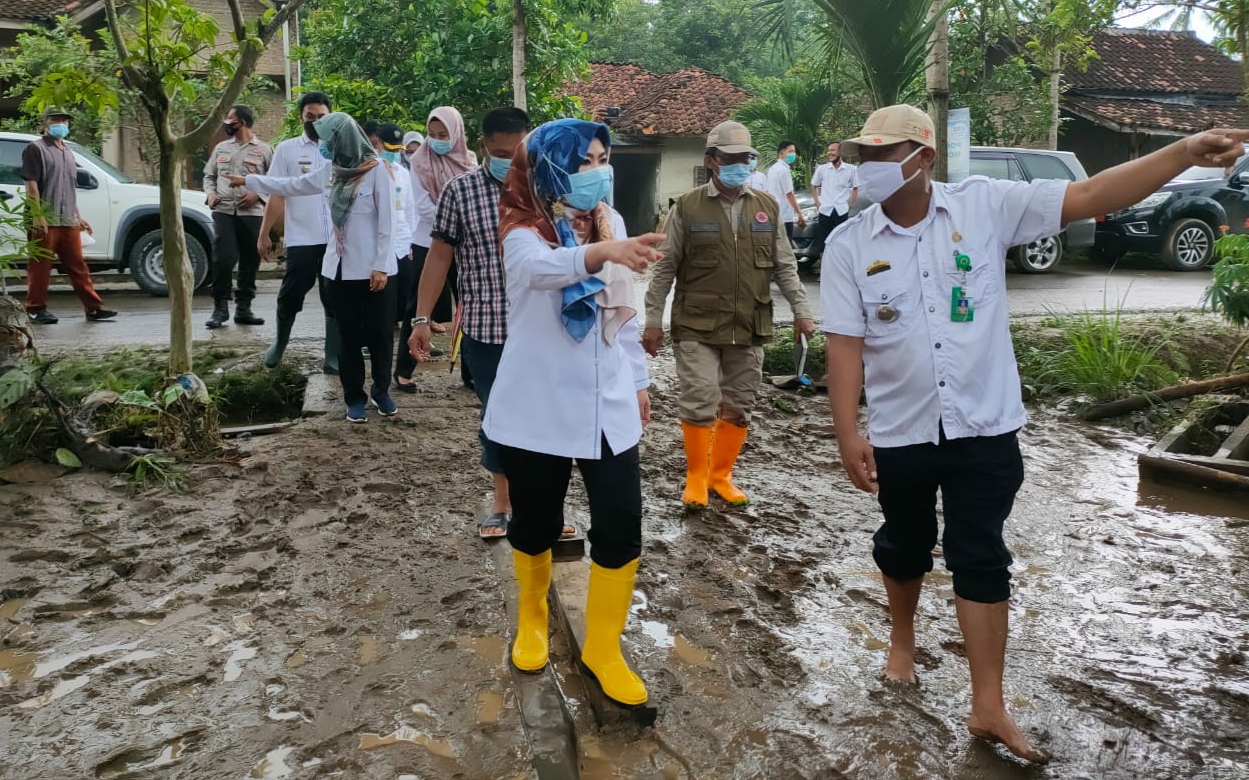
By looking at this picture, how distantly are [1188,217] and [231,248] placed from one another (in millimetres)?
13279

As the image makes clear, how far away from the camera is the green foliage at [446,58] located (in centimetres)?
1375

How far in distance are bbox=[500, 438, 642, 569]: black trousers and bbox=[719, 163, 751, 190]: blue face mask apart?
223cm

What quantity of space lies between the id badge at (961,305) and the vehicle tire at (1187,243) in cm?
1424

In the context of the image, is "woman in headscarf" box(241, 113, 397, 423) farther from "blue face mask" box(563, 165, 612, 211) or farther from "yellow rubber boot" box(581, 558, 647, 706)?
"yellow rubber boot" box(581, 558, 647, 706)

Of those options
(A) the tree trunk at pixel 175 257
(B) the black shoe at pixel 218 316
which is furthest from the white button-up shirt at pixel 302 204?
(B) the black shoe at pixel 218 316

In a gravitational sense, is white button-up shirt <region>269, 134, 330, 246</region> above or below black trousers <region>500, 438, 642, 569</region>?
above

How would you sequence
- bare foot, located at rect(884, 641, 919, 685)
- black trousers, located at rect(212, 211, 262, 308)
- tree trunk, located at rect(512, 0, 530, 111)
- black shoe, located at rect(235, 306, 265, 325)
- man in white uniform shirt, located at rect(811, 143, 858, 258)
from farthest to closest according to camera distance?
man in white uniform shirt, located at rect(811, 143, 858, 258), tree trunk, located at rect(512, 0, 530, 111), black shoe, located at rect(235, 306, 265, 325), black trousers, located at rect(212, 211, 262, 308), bare foot, located at rect(884, 641, 919, 685)

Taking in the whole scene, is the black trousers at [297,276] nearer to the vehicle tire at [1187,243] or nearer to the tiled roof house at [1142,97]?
the vehicle tire at [1187,243]

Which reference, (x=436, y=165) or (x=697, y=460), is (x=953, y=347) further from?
(x=436, y=165)

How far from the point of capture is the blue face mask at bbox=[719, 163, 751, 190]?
5.07m

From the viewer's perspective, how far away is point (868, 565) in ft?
15.0

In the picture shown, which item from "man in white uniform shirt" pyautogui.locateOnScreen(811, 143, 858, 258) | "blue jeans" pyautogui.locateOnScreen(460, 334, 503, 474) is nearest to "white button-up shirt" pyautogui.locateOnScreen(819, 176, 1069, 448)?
"blue jeans" pyautogui.locateOnScreen(460, 334, 503, 474)

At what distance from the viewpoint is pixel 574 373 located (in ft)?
10.3

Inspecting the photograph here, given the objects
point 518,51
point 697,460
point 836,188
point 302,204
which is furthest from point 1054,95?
point 697,460
